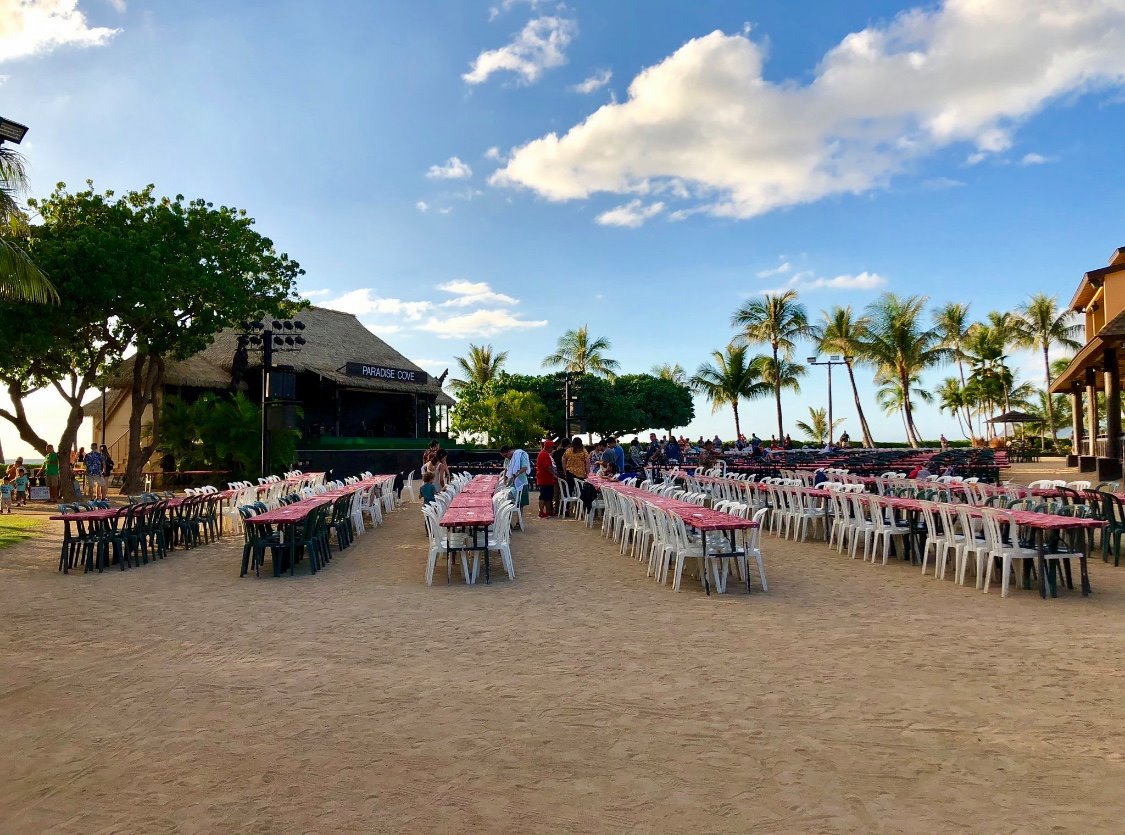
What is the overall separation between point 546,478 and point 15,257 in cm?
995

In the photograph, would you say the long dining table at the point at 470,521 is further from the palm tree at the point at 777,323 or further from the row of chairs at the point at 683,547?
the palm tree at the point at 777,323

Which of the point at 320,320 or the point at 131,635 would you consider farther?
the point at 320,320

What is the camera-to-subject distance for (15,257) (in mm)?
12430

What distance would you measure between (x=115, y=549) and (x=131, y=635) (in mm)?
4767

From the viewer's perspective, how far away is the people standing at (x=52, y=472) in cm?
2208

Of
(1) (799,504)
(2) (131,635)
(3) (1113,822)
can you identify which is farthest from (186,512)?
(3) (1113,822)

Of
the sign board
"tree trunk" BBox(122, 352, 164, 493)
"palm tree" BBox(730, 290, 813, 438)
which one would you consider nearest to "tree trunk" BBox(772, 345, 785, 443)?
"palm tree" BBox(730, 290, 813, 438)

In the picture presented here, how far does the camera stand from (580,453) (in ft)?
55.0

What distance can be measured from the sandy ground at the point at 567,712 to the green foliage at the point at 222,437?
15.1 m

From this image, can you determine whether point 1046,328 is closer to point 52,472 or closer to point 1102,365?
point 1102,365

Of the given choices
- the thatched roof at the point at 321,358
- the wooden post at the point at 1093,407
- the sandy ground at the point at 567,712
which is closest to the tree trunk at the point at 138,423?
the thatched roof at the point at 321,358

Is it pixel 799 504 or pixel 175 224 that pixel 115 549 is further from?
pixel 175 224

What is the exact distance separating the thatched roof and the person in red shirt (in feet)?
44.2

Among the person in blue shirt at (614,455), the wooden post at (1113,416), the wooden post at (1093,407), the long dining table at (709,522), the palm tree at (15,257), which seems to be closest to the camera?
the long dining table at (709,522)
